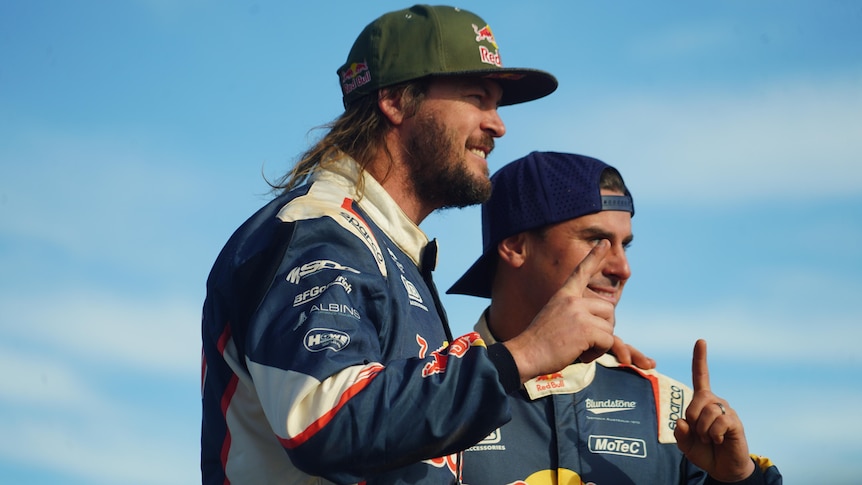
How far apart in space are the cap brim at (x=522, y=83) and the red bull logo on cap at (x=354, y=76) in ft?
1.89

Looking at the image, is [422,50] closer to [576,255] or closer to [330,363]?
[576,255]

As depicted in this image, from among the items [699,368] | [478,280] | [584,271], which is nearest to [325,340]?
[584,271]

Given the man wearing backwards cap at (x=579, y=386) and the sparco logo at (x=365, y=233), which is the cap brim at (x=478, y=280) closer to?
the man wearing backwards cap at (x=579, y=386)

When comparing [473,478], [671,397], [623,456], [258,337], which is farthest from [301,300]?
[671,397]

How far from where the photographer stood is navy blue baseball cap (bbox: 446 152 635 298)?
649 cm

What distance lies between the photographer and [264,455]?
13.6 feet

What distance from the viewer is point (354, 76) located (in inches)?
228

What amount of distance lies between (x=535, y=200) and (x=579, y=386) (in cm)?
123

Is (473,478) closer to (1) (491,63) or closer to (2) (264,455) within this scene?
(2) (264,455)

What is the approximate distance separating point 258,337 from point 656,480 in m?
2.57

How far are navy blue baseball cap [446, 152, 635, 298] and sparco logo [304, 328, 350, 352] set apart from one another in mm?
2863

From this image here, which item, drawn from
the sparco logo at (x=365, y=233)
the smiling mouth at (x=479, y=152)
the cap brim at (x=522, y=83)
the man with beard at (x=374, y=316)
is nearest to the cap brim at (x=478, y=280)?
the cap brim at (x=522, y=83)

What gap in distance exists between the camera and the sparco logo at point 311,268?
13.1ft

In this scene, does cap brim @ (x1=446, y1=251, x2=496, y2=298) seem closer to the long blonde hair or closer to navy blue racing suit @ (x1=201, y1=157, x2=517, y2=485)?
the long blonde hair
